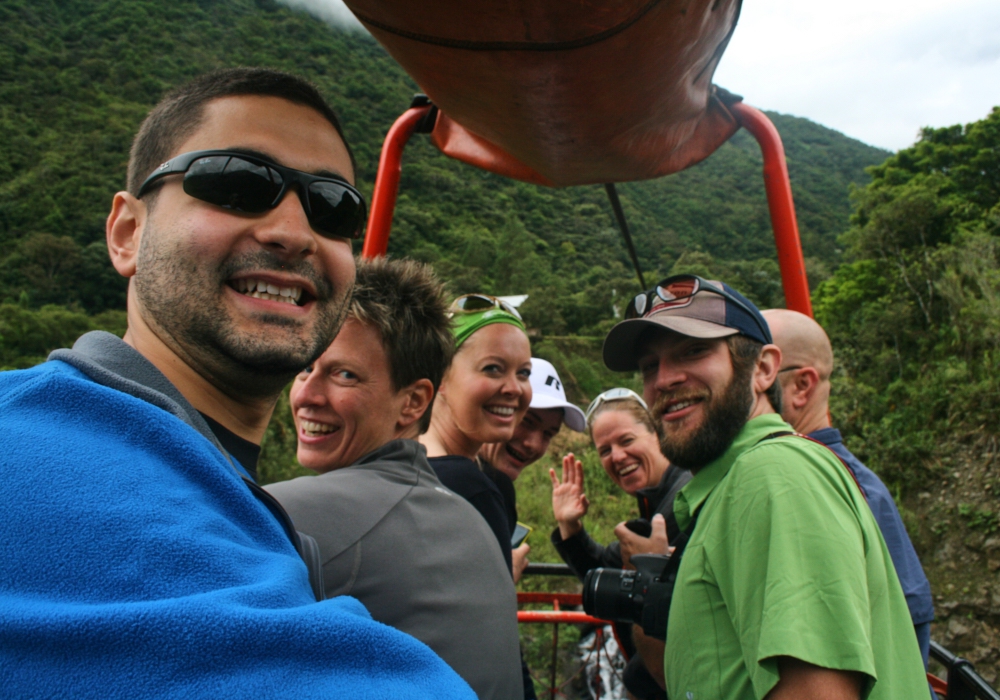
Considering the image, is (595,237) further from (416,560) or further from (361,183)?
(416,560)

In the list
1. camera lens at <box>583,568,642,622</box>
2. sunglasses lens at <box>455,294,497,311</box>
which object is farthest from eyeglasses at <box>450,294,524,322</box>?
camera lens at <box>583,568,642,622</box>

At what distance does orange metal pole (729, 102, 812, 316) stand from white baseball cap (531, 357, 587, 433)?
1147 millimetres

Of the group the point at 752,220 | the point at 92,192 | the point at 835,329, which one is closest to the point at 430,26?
the point at 835,329

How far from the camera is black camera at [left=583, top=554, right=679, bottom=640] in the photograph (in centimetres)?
148

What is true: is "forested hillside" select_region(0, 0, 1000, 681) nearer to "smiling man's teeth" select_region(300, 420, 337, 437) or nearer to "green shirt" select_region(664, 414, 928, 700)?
"smiling man's teeth" select_region(300, 420, 337, 437)

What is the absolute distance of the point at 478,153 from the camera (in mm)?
1453

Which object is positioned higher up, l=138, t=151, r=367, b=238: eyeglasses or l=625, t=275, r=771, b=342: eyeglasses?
l=138, t=151, r=367, b=238: eyeglasses

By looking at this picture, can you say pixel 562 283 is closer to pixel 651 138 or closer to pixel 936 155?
pixel 936 155

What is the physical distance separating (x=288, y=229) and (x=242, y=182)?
89mm

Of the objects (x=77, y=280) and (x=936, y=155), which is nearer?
(x=936, y=155)

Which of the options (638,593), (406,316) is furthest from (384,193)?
(638,593)

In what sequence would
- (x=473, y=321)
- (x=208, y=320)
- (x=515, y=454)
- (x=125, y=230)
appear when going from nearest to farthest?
(x=208, y=320)
(x=125, y=230)
(x=473, y=321)
(x=515, y=454)

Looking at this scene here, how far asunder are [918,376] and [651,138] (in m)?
15.3

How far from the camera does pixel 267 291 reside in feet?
2.97
